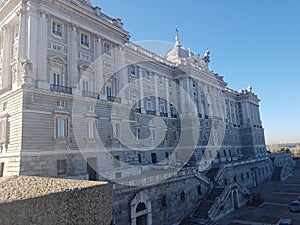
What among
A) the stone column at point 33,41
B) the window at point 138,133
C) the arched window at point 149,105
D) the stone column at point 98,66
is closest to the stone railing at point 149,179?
the window at point 138,133

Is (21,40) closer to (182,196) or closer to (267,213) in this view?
(182,196)

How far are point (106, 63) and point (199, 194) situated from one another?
732 inches

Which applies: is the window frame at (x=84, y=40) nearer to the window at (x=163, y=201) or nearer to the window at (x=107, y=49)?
the window at (x=107, y=49)

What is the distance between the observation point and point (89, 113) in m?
23.7

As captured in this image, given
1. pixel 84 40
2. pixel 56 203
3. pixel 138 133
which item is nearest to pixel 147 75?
pixel 138 133

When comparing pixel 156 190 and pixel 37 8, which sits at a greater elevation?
pixel 37 8

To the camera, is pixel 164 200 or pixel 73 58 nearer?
pixel 164 200

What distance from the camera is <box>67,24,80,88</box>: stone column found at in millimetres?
23156

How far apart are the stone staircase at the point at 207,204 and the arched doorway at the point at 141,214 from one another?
741 centimetres

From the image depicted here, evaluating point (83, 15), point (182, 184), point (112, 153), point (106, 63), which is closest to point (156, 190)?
point (182, 184)

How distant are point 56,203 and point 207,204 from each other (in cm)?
2164

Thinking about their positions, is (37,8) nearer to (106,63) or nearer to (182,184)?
(106,63)

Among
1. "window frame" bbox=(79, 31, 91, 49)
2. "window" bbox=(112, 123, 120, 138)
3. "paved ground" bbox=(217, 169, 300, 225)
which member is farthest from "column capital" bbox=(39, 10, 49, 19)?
"paved ground" bbox=(217, 169, 300, 225)

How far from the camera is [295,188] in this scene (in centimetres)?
4178
